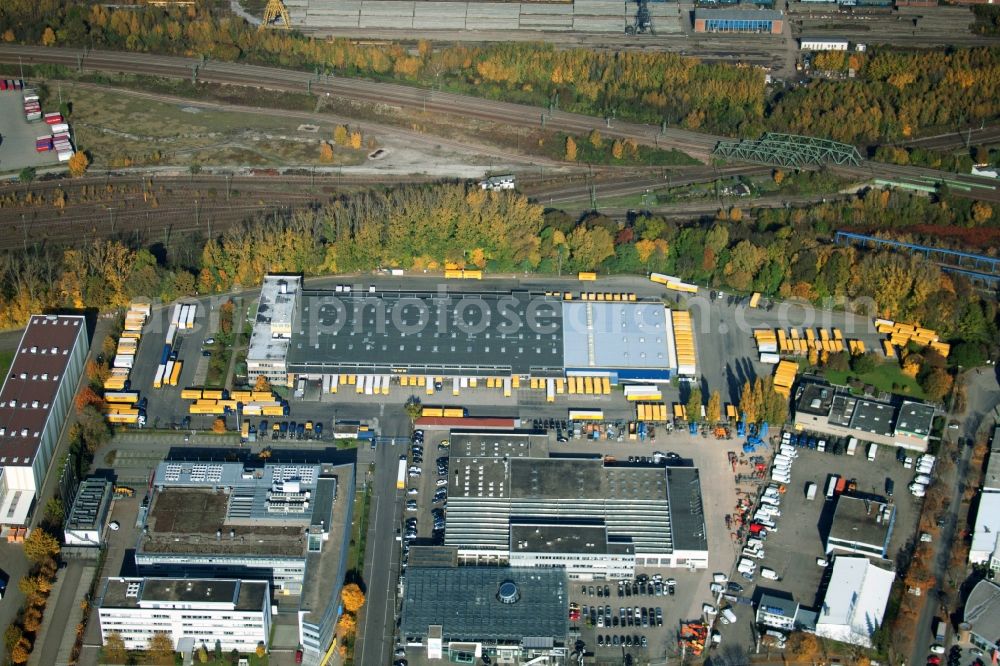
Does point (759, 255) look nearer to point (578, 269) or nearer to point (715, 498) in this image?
point (578, 269)

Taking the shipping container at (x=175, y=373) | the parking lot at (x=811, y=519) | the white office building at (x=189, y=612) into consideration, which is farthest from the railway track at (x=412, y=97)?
the white office building at (x=189, y=612)

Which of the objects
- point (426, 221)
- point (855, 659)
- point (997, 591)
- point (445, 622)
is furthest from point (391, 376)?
point (997, 591)

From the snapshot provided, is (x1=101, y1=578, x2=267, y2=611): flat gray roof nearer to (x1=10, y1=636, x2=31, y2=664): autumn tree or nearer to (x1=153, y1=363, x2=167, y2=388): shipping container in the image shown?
(x1=10, y1=636, x2=31, y2=664): autumn tree

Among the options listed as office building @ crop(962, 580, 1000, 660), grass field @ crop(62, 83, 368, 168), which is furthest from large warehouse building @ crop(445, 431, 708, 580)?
grass field @ crop(62, 83, 368, 168)

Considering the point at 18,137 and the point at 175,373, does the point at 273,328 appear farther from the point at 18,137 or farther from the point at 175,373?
the point at 18,137

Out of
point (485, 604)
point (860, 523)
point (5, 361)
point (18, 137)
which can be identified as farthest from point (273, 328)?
point (860, 523)
